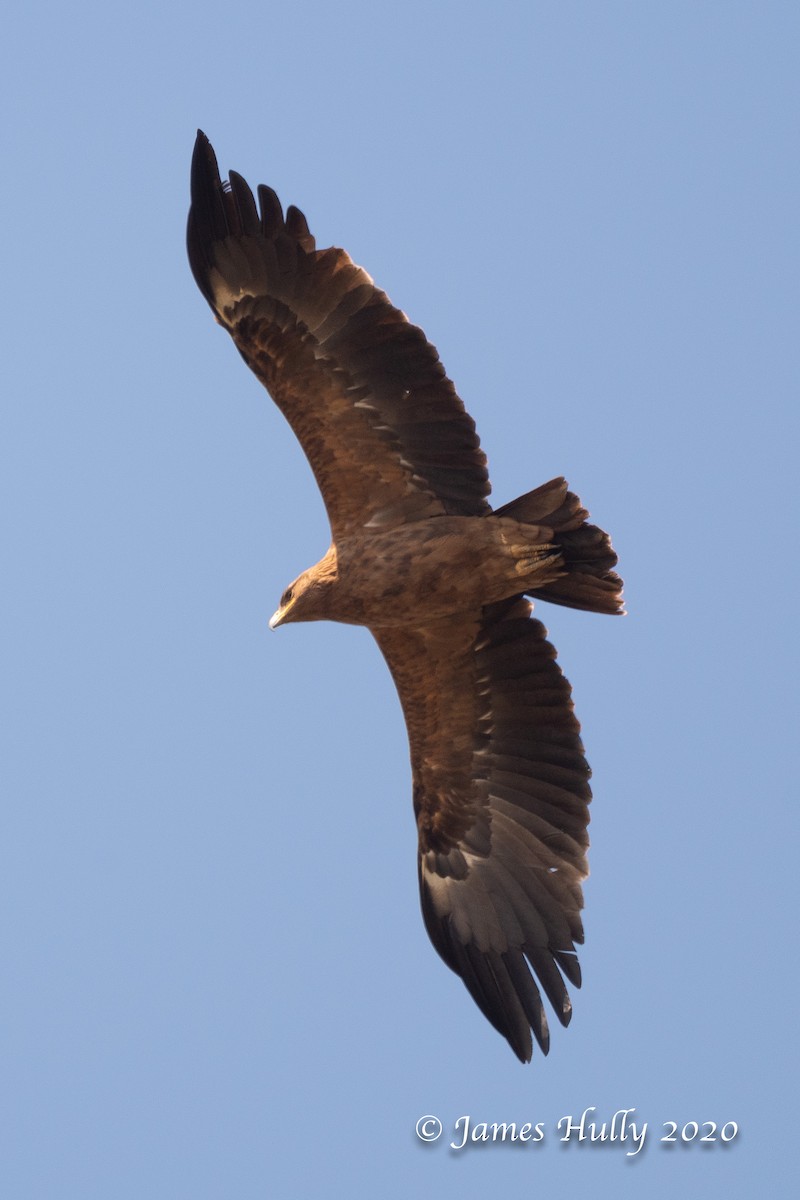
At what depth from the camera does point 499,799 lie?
11820 millimetres

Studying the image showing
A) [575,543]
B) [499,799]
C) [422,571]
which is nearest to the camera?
[575,543]

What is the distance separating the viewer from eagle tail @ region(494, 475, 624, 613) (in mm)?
10695

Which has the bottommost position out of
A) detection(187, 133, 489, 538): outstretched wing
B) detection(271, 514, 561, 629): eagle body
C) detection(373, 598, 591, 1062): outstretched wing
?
detection(373, 598, 591, 1062): outstretched wing

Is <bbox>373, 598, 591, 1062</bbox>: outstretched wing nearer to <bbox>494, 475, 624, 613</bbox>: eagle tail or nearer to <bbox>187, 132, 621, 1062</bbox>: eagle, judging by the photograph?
<bbox>187, 132, 621, 1062</bbox>: eagle

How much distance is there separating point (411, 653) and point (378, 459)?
1.23 m

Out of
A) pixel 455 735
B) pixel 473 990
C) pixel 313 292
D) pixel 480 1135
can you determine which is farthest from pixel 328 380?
pixel 480 1135

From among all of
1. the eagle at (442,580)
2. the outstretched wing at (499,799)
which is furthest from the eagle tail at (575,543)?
the outstretched wing at (499,799)

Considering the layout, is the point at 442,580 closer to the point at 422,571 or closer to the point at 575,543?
the point at 422,571

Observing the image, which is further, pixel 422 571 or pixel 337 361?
pixel 422 571

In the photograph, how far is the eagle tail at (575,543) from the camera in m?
10.7

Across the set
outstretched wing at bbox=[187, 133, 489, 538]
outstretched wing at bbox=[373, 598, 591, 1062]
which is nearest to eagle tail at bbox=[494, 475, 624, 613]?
outstretched wing at bbox=[187, 133, 489, 538]

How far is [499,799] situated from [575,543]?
1883 millimetres

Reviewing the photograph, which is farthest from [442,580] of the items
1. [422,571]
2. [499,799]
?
[499,799]

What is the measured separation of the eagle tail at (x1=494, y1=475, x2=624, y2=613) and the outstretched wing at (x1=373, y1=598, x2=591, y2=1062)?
1.95 ft
